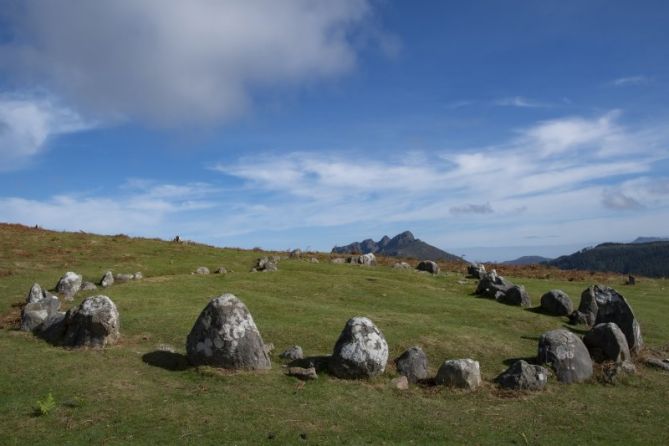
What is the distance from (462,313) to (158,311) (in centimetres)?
1571

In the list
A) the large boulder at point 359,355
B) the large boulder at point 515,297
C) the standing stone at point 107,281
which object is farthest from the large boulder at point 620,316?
the standing stone at point 107,281

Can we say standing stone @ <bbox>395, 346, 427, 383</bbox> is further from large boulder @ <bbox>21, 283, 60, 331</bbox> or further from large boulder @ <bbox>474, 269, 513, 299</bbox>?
large boulder @ <bbox>474, 269, 513, 299</bbox>

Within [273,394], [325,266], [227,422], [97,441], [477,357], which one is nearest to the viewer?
[97,441]

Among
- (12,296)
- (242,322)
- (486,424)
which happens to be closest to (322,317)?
(242,322)

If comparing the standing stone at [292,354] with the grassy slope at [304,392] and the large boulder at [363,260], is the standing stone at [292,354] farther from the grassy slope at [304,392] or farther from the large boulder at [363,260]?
the large boulder at [363,260]

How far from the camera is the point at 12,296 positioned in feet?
98.6

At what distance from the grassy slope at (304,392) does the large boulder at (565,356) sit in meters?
0.83

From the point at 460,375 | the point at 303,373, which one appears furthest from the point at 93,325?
the point at 460,375

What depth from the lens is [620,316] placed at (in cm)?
2592

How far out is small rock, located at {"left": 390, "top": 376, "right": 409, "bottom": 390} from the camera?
1886 cm

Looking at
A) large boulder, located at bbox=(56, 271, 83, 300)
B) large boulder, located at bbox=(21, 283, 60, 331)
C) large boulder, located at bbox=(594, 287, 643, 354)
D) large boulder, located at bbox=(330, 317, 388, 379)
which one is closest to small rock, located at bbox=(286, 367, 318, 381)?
large boulder, located at bbox=(330, 317, 388, 379)

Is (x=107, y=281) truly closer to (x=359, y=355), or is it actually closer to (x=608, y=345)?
(x=359, y=355)

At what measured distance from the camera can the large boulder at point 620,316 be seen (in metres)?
24.7

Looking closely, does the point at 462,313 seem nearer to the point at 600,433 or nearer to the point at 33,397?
the point at 600,433
